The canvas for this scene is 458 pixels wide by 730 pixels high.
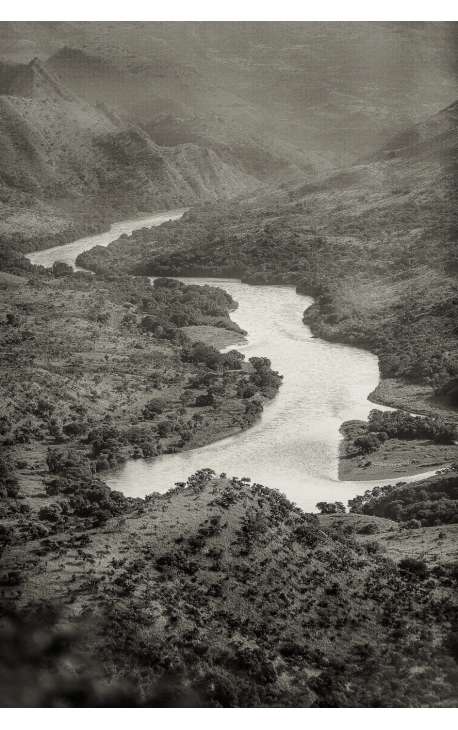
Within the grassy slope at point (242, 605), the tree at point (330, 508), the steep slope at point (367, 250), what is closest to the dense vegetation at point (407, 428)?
the steep slope at point (367, 250)

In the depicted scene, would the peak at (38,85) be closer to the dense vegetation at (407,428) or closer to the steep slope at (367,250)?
the steep slope at (367,250)

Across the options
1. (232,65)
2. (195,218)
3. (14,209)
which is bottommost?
(195,218)

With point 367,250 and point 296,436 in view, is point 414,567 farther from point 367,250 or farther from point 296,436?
point 367,250

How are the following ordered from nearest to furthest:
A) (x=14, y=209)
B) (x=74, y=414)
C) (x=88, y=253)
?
(x=74, y=414)
(x=14, y=209)
(x=88, y=253)

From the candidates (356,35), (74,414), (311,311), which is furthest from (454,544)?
(311,311)

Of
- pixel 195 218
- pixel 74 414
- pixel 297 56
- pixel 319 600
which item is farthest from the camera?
pixel 195 218

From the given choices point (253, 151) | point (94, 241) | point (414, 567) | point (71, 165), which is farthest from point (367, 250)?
point (253, 151)

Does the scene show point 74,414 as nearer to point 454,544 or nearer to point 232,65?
point 454,544
